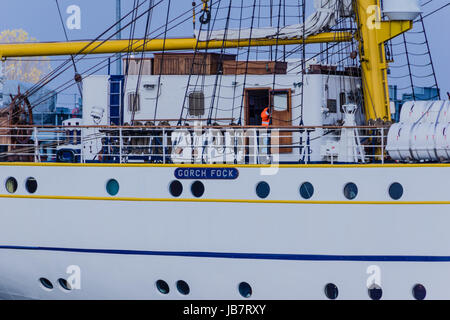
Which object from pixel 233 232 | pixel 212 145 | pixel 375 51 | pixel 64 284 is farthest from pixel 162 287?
pixel 375 51

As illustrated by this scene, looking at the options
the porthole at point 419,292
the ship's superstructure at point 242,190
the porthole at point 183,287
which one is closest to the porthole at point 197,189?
the ship's superstructure at point 242,190

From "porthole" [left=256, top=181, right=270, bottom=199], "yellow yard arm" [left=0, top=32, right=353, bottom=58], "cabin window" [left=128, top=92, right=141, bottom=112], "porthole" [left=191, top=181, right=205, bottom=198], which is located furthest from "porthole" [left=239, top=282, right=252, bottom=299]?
"yellow yard arm" [left=0, top=32, right=353, bottom=58]

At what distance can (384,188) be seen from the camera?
46.8ft

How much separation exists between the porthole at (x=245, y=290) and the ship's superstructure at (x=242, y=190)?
0.03 metres

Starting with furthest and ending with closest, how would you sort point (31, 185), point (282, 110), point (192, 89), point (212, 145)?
point (192, 89) < point (282, 110) < point (31, 185) < point (212, 145)

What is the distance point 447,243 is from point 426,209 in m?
0.67

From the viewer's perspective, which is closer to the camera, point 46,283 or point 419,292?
point 419,292

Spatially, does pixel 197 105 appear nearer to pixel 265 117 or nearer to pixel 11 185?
pixel 265 117

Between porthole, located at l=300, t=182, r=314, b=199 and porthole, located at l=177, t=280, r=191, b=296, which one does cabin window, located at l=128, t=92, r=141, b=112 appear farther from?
porthole, located at l=300, t=182, r=314, b=199

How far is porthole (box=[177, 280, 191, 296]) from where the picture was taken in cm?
1519

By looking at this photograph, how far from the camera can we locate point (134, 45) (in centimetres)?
2159

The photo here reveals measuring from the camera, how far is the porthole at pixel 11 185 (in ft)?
53.1

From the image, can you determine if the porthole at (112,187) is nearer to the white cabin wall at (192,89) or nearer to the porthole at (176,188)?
the porthole at (176,188)

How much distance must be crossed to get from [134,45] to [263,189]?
8295mm
